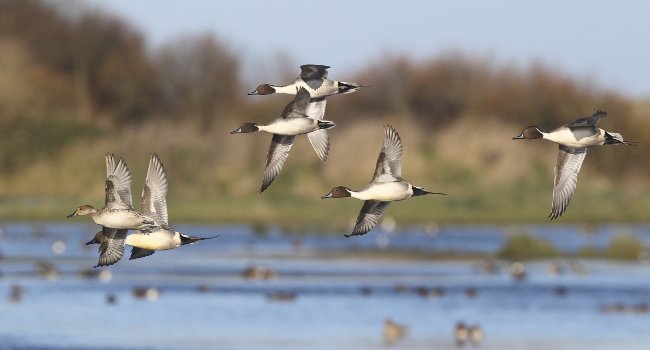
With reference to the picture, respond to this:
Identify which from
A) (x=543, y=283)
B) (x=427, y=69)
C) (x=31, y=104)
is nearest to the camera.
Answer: (x=543, y=283)

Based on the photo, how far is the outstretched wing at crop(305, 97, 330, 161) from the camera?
11.2 meters

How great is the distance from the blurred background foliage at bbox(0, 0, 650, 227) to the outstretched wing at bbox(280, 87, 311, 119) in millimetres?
28275

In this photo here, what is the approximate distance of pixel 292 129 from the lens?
10898 millimetres

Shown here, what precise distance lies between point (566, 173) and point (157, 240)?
299 centimetres

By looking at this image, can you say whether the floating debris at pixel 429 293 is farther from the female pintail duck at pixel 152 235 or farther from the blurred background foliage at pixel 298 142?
the female pintail duck at pixel 152 235

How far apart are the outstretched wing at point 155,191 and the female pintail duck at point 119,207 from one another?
0.30m

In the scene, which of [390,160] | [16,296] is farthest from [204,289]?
[390,160]

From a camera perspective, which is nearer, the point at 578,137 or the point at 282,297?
the point at 578,137

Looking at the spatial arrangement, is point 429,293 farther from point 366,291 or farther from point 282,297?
point 282,297

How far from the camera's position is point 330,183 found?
62.3 meters

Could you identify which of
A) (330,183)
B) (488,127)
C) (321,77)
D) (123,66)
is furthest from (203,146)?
(321,77)

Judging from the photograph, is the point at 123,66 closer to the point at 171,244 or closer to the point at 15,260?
the point at 15,260

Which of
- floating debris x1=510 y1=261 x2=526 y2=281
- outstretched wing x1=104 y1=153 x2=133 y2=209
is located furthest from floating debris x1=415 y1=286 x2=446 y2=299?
outstretched wing x1=104 y1=153 x2=133 y2=209

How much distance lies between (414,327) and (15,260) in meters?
23.4
